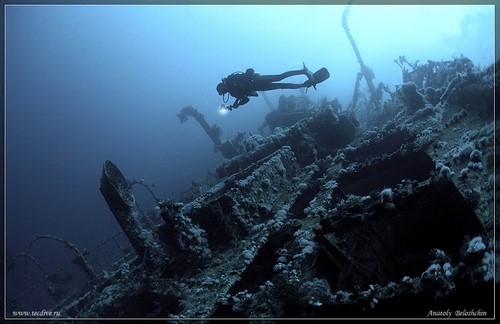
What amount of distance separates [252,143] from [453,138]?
843 cm

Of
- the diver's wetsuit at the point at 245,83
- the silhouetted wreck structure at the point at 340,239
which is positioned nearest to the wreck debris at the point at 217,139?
the silhouetted wreck structure at the point at 340,239

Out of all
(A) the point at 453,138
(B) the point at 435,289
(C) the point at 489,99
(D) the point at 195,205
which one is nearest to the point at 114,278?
(D) the point at 195,205

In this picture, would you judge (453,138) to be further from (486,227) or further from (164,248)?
(164,248)

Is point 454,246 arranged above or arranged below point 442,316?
below

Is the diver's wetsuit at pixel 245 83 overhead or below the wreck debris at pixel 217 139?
below

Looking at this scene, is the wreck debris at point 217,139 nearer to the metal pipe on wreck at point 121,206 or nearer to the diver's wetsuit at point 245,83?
the metal pipe on wreck at point 121,206

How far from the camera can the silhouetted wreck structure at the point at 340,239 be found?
3.82 metres

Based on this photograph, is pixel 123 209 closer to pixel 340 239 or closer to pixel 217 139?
pixel 340 239

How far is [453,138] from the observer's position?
754 centimetres

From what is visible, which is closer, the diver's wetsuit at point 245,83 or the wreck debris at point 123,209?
the diver's wetsuit at point 245,83

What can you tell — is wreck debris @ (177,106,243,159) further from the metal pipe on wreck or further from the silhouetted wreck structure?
the metal pipe on wreck

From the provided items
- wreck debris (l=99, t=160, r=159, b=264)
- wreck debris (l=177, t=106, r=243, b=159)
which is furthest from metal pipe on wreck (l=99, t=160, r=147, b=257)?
wreck debris (l=177, t=106, r=243, b=159)

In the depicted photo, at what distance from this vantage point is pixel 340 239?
19.2 feet

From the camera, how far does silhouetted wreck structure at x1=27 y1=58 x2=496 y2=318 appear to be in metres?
3.82
